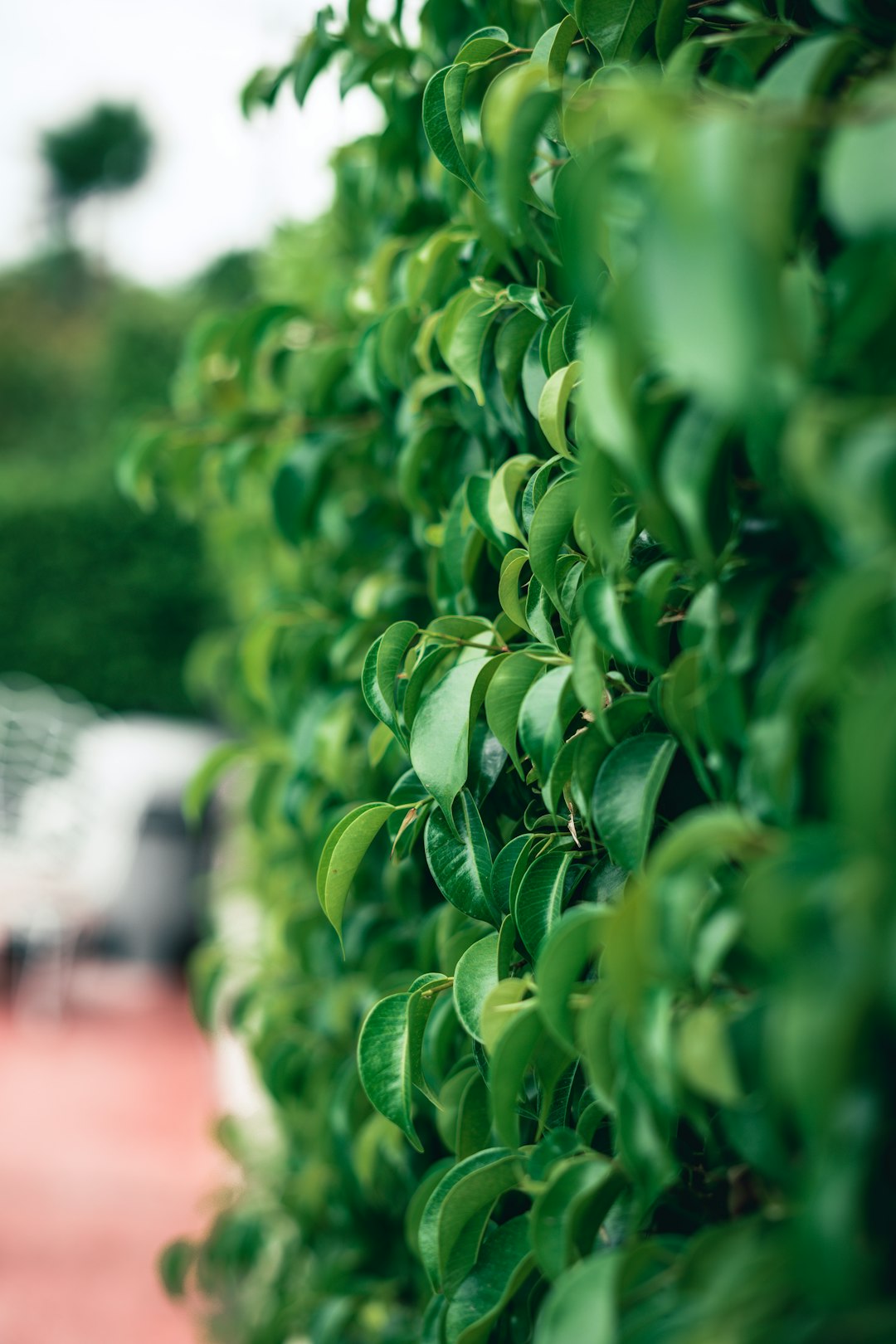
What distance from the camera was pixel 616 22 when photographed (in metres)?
0.67

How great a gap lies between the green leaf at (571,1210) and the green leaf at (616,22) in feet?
2.16

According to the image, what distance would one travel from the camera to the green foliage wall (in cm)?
39

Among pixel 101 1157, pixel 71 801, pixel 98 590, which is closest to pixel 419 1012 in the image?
pixel 101 1157

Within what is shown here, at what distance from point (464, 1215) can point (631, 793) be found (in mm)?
285

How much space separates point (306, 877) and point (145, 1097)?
86.9 inches

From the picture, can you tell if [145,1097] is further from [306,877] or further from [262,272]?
[262,272]

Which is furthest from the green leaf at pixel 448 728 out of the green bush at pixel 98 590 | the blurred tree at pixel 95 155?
the blurred tree at pixel 95 155

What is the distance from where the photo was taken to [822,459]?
393 millimetres

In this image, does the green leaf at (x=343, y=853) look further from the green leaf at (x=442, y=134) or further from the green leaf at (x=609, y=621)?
the green leaf at (x=442, y=134)

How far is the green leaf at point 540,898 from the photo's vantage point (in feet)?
2.19

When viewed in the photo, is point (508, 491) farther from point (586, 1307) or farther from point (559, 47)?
point (586, 1307)

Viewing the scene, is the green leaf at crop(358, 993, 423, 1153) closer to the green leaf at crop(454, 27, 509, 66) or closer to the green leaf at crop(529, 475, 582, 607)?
the green leaf at crop(529, 475, 582, 607)

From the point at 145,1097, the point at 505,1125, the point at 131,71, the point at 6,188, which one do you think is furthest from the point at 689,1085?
the point at 6,188

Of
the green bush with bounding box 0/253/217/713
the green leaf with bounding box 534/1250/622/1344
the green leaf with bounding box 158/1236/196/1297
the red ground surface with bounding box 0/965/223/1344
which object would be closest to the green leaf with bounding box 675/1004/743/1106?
A: the green leaf with bounding box 534/1250/622/1344
